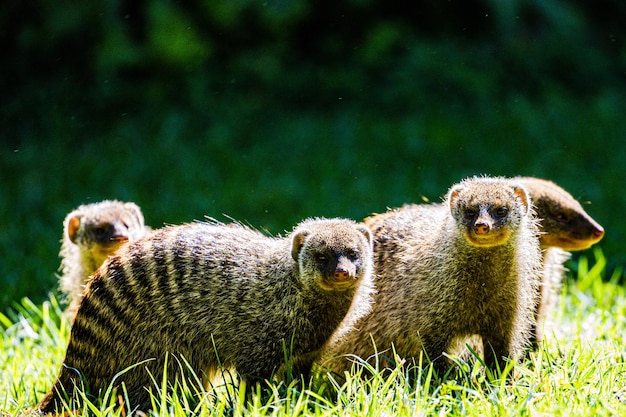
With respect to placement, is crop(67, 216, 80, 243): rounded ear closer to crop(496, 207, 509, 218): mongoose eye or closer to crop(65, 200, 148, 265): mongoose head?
crop(65, 200, 148, 265): mongoose head

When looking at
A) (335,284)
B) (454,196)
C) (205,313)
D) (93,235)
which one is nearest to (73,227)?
(93,235)

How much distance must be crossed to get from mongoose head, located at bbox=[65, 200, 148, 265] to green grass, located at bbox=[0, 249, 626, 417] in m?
0.40

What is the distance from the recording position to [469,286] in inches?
138

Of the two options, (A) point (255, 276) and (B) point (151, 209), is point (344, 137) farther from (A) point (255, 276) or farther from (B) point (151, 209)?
(A) point (255, 276)

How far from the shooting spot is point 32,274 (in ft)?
16.9

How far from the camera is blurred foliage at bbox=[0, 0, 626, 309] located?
6.87 metres

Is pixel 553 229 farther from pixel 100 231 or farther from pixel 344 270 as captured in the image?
pixel 100 231

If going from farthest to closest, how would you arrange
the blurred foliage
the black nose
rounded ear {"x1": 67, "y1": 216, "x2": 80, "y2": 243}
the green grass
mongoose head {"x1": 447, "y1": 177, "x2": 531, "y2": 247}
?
the blurred foliage → rounded ear {"x1": 67, "y1": 216, "x2": 80, "y2": 243} → mongoose head {"x1": 447, "y1": 177, "x2": 531, "y2": 247} → the black nose → the green grass

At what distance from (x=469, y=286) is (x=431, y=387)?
0.45 metres

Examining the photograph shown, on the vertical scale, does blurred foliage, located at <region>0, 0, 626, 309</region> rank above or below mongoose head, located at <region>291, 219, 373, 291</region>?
above

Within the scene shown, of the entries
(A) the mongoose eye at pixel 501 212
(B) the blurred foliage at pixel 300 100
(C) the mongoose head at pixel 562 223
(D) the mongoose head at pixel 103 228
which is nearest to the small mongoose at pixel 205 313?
(A) the mongoose eye at pixel 501 212

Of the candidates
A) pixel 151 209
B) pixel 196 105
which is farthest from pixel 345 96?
pixel 151 209

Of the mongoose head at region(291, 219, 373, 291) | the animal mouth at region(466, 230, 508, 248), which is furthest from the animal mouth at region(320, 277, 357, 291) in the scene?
the animal mouth at region(466, 230, 508, 248)

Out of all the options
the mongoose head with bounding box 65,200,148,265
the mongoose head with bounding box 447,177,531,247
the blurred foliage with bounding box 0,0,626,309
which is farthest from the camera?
the blurred foliage with bounding box 0,0,626,309
